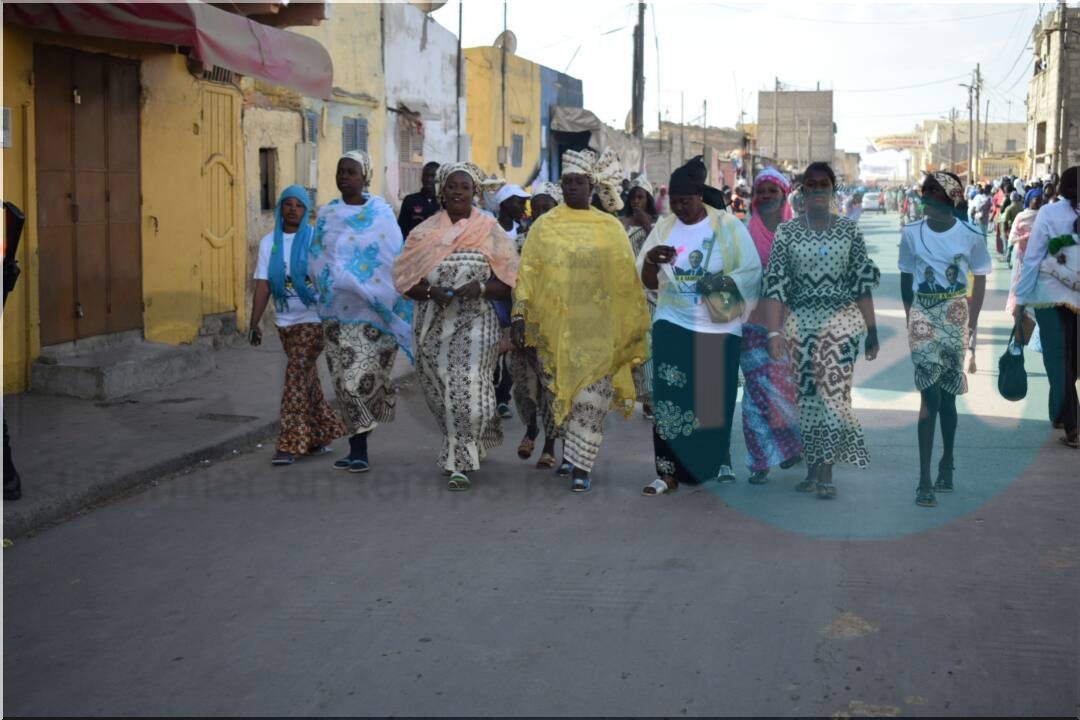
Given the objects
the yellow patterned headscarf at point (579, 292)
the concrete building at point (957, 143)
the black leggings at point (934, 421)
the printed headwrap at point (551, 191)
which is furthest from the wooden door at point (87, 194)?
the concrete building at point (957, 143)

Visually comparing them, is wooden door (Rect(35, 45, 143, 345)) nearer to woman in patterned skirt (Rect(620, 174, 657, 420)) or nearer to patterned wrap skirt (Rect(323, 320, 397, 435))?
patterned wrap skirt (Rect(323, 320, 397, 435))

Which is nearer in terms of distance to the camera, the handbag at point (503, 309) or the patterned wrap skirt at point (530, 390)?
the handbag at point (503, 309)

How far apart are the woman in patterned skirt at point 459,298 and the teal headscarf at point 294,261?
2.38 ft

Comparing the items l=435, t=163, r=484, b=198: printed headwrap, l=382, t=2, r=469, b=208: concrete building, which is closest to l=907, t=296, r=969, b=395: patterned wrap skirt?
l=435, t=163, r=484, b=198: printed headwrap

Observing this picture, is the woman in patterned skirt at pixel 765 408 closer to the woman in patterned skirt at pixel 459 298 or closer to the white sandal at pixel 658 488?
the white sandal at pixel 658 488

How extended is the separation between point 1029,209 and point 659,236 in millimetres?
11951

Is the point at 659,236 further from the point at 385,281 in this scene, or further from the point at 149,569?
the point at 149,569

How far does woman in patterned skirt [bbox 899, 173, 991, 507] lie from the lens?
6.98 m

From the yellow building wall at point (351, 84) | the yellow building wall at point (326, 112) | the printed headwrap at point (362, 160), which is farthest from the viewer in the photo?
the yellow building wall at point (351, 84)

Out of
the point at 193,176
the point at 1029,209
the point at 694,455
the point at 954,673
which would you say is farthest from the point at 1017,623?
the point at 1029,209

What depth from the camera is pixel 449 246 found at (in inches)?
287

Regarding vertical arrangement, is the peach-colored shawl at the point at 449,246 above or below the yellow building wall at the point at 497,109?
below

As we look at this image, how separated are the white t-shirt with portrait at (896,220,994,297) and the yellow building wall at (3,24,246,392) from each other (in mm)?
6482

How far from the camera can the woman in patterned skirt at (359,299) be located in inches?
303
